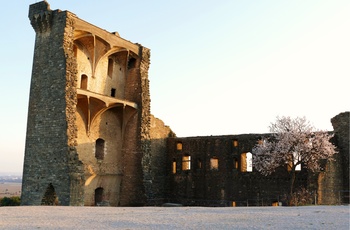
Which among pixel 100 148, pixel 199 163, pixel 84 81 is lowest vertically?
pixel 199 163

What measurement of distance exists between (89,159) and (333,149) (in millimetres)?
16729

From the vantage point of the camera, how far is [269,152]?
26094 mm

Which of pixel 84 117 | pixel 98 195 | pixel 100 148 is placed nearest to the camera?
pixel 84 117

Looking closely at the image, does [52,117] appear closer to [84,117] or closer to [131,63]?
[84,117]

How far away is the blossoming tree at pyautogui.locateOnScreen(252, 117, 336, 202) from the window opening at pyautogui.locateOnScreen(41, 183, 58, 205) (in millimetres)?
14256

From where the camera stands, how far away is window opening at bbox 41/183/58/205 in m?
20.8

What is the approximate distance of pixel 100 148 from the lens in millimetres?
25531

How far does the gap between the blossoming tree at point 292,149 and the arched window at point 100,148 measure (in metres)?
11.3

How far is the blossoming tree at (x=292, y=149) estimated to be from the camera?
24.2m

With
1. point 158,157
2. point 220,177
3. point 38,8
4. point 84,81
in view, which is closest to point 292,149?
point 220,177

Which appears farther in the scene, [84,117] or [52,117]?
[84,117]

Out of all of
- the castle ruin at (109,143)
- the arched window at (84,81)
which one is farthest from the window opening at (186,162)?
the arched window at (84,81)

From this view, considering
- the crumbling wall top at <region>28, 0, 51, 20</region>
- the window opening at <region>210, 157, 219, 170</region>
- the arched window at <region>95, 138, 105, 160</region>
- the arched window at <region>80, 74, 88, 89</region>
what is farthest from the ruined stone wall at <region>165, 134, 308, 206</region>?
the crumbling wall top at <region>28, 0, 51, 20</region>

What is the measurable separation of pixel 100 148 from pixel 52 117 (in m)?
5.12
